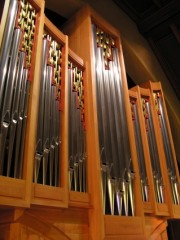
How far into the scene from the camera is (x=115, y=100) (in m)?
4.00

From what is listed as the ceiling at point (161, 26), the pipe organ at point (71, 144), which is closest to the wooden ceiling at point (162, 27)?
the ceiling at point (161, 26)

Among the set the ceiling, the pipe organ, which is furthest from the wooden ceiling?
the pipe organ

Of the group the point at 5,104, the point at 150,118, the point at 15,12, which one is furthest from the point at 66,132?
the point at 150,118

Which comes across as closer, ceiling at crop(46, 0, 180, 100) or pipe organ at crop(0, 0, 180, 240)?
pipe organ at crop(0, 0, 180, 240)

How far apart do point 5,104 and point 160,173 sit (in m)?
2.81

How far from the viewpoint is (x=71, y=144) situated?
10.3 feet

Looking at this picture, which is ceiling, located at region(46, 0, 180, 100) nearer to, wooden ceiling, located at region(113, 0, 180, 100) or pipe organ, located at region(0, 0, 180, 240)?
wooden ceiling, located at region(113, 0, 180, 100)

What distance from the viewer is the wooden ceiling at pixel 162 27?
5852 mm

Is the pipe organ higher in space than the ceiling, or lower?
lower

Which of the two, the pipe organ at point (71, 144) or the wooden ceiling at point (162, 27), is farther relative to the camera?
the wooden ceiling at point (162, 27)

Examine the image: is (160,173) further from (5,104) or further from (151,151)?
(5,104)

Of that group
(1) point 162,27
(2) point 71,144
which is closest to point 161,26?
(1) point 162,27

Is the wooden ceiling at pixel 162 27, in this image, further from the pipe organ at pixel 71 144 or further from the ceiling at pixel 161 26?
the pipe organ at pixel 71 144

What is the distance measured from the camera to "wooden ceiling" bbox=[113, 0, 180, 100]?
19.2 feet
